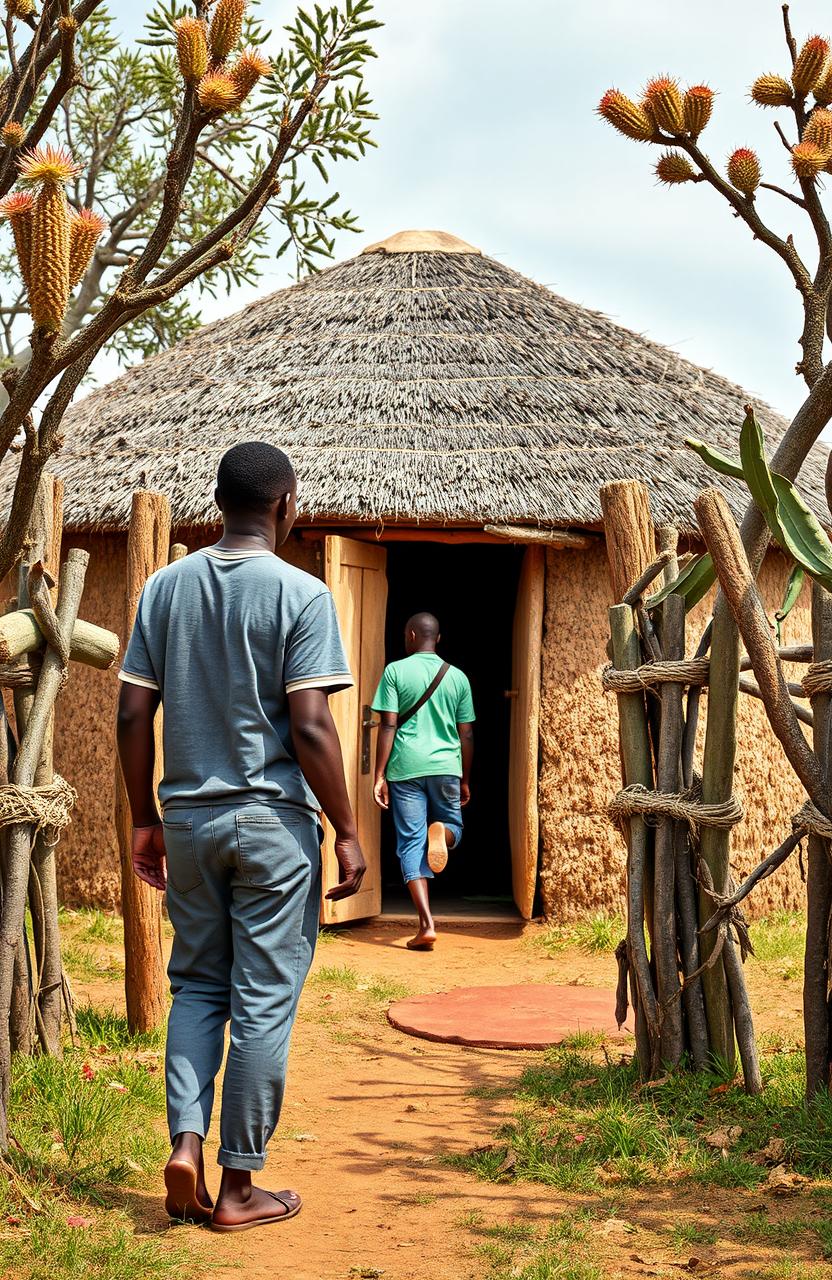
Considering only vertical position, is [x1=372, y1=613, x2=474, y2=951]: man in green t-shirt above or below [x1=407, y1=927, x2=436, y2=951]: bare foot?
above

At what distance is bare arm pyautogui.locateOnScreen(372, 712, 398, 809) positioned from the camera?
7.30m

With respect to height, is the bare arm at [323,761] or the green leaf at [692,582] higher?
the green leaf at [692,582]

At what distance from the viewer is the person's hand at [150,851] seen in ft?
11.1

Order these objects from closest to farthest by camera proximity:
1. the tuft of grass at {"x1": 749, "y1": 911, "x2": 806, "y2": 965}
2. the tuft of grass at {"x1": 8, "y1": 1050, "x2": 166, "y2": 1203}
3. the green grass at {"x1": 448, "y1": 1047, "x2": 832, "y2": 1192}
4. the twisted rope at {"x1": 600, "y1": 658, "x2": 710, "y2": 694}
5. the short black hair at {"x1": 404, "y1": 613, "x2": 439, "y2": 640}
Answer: the tuft of grass at {"x1": 8, "y1": 1050, "x2": 166, "y2": 1203}, the green grass at {"x1": 448, "y1": 1047, "x2": 832, "y2": 1192}, the twisted rope at {"x1": 600, "y1": 658, "x2": 710, "y2": 694}, the tuft of grass at {"x1": 749, "y1": 911, "x2": 806, "y2": 965}, the short black hair at {"x1": 404, "y1": 613, "x2": 439, "y2": 640}

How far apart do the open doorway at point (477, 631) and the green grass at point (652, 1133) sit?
22.4 ft

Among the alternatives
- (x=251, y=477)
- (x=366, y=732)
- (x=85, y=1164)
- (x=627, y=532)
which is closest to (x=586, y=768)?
(x=366, y=732)

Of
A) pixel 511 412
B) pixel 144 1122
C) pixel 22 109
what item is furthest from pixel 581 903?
pixel 22 109

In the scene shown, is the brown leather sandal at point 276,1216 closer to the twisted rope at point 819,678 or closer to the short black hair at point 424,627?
the twisted rope at point 819,678

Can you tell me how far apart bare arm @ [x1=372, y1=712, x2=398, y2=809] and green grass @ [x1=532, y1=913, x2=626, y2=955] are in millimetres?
1202

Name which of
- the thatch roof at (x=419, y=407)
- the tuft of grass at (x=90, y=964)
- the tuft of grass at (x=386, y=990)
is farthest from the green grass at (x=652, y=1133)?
the thatch roof at (x=419, y=407)

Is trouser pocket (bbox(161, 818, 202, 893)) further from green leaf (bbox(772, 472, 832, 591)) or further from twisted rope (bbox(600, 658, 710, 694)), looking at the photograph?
green leaf (bbox(772, 472, 832, 591))

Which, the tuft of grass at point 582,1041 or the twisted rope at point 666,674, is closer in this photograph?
the twisted rope at point 666,674

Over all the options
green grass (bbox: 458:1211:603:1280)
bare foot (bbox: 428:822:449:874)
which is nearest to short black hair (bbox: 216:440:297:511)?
green grass (bbox: 458:1211:603:1280)

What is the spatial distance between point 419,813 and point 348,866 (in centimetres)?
413
